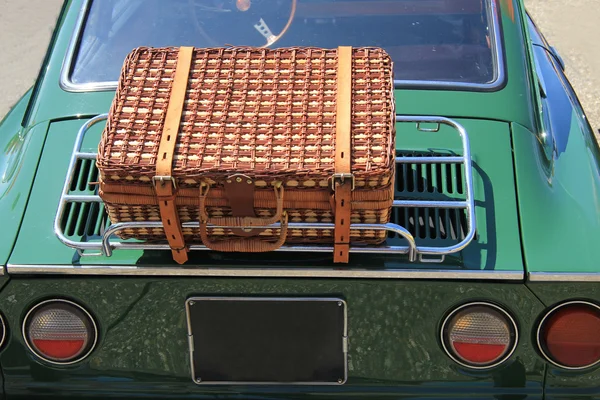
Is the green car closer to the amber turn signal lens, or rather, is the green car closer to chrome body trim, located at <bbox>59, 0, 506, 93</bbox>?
chrome body trim, located at <bbox>59, 0, 506, 93</bbox>

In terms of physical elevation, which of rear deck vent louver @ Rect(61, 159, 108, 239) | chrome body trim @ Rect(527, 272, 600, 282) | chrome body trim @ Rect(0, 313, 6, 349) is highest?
chrome body trim @ Rect(527, 272, 600, 282)

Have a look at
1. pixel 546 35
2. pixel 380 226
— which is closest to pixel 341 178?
pixel 380 226

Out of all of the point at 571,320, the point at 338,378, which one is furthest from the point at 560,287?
the point at 338,378

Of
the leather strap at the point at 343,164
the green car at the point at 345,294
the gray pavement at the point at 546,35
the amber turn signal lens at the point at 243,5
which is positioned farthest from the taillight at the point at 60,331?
the gray pavement at the point at 546,35

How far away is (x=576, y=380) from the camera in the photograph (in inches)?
100

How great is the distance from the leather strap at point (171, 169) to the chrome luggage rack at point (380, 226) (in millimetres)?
39

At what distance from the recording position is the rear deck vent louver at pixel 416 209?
8.60 ft

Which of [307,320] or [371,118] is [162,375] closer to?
[307,320]

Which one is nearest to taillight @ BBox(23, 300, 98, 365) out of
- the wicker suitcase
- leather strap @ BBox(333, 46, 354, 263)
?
the wicker suitcase

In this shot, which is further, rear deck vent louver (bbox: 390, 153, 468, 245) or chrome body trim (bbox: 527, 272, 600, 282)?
rear deck vent louver (bbox: 390, 153, 468, 245)

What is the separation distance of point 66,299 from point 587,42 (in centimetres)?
559

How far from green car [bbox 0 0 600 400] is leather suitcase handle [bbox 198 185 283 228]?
73 millimetres

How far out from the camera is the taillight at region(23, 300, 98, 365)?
253cm

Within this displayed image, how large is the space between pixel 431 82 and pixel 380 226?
1031mm
